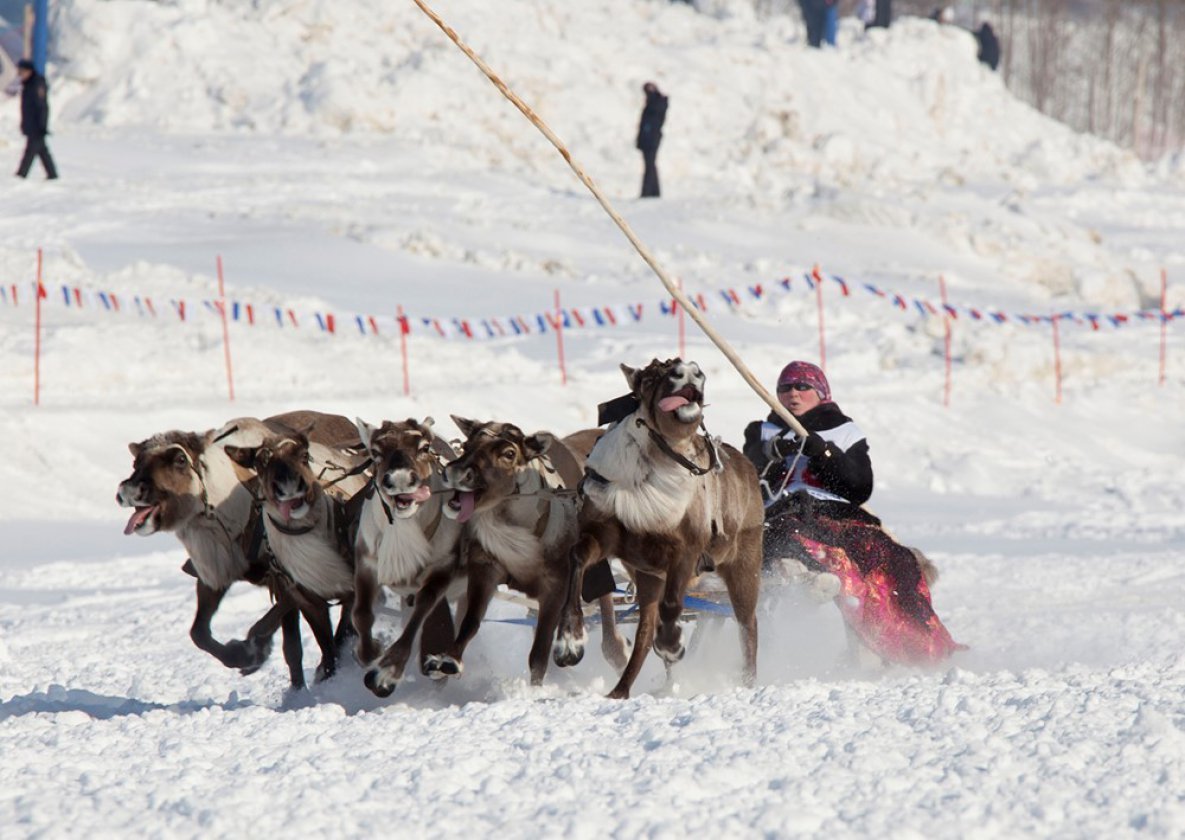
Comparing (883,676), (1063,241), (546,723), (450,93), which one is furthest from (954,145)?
(546,723)

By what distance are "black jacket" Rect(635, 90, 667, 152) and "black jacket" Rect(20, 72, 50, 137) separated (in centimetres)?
822

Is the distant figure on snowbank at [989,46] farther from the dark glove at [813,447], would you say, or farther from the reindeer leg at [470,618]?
the reindeer leg at [470,618]

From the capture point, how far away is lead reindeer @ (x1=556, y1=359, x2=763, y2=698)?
632 cm

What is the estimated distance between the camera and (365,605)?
653cm

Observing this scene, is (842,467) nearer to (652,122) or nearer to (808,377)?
(808,377)

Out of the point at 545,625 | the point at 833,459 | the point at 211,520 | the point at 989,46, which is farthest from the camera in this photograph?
the point at 989,46

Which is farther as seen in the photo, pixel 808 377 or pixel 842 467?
pixel 808 377

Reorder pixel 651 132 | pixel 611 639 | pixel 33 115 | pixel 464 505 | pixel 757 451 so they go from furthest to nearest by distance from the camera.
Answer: pixel 651 132 → pixel 33 115 → pixel 757 451 → pixel 611 639 → pixel 464 505

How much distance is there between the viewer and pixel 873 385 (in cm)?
1950

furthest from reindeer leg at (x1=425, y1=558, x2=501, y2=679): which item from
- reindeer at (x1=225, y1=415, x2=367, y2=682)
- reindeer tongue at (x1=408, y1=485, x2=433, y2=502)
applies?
reindeer at (x1=225, y1=415, x2=367, y2=682)

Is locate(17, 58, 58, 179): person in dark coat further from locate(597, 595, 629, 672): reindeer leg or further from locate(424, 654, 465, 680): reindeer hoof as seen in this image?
locate(424, 654, 465, 680): reindeer hoof

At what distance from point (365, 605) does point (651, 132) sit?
20346mm

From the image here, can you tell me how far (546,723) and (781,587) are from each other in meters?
2.19

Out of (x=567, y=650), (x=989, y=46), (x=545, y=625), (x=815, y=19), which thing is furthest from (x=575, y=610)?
(x=989, y=46)
